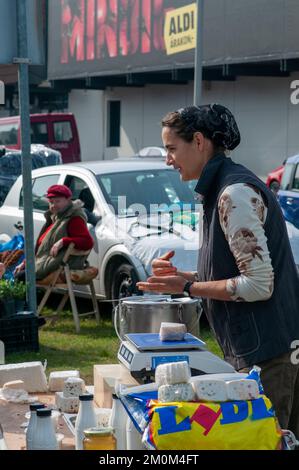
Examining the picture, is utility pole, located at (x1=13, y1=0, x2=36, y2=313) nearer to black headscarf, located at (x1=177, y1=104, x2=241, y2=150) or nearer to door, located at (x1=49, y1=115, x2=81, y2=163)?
black headscarf, located at (x1=177, y1=104, x2=241, y2=150)

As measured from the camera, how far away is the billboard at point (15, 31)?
7.68m

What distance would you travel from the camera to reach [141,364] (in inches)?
138

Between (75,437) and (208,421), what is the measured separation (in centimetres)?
68

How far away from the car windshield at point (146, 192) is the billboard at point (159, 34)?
14169 millimetres

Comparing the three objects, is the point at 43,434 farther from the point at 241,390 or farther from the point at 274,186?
the point at 274,186

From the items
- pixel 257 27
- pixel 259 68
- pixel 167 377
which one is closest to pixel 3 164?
pixel 257 27

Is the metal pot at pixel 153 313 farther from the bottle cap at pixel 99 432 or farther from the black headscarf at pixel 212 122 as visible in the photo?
the bottle cap at pixel 99 432

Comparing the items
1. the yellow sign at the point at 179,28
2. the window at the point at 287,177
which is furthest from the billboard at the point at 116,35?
the window at the point at 287,177

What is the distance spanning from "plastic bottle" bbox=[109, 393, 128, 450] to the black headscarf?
1.02 metres

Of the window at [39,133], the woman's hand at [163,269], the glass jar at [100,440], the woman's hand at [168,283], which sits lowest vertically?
the window at [39,133]

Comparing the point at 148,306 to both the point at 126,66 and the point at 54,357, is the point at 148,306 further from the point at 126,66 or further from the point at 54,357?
the point at 126,66

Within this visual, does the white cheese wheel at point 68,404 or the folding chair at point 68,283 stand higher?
the white cheese wheel at point 68,404

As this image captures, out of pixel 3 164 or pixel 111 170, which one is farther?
pixel 3 164

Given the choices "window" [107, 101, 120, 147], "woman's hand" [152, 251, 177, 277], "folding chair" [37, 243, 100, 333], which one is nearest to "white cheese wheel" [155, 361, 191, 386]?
"woman's hand" [152, 251, 177, 277]
